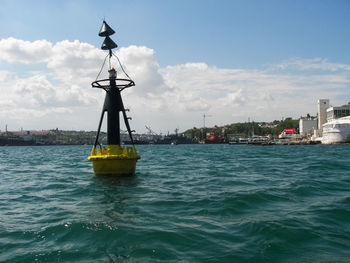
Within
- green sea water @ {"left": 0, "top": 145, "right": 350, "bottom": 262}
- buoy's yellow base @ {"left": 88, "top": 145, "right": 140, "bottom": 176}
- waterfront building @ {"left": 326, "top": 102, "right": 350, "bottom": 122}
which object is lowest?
green sea water @ {"left": 0, "top": 145, "right": 350, "bottom": 262}

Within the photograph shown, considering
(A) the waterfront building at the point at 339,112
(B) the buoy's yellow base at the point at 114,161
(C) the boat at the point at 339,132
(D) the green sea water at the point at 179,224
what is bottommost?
(D) the green sea water at the point at 179,224

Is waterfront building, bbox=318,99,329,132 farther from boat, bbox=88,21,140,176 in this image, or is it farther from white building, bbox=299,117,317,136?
boat, bbox=88,21,140,176

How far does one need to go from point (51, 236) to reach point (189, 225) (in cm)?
342

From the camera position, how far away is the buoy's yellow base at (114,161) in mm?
17453

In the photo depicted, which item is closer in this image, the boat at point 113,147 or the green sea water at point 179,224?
the green sea water at point 179,224

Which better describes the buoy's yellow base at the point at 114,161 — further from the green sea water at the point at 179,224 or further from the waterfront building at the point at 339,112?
the waterfront building at the point at 339,112

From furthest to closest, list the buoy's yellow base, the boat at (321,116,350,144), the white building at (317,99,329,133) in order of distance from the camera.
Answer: the white building at (317,99,329,133) → the boat at (321,116,350,144) → the buoy's yellow base

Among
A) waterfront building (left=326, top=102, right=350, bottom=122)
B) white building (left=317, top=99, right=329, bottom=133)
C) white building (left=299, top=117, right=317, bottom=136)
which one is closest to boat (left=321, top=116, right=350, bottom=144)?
waterfront building (left=326, top=102, right=350, bottom=122)

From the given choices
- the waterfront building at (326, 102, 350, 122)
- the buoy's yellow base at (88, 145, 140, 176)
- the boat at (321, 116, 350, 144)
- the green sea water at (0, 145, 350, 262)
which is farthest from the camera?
the waterfront building at (326, 102, 350, 122)

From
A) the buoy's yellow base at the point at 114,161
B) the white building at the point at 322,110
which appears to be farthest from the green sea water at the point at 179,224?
the white building at the point at 322,110

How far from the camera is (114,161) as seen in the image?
17500 mm

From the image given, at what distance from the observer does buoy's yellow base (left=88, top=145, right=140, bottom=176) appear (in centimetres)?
1745

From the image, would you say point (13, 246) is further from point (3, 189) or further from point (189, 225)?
point (3, 189)

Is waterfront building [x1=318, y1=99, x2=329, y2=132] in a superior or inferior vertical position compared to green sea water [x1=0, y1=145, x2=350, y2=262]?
superior
